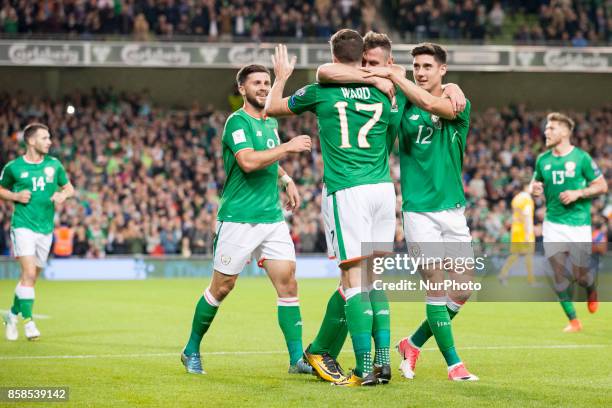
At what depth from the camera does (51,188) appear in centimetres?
1194

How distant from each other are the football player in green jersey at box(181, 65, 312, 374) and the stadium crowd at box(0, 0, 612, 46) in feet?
69.5

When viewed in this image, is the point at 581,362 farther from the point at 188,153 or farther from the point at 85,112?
the point at 85,112

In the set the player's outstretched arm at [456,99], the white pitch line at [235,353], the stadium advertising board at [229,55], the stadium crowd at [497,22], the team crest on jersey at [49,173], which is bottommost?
the white pitch line at [235,353]

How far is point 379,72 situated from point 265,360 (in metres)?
3.10

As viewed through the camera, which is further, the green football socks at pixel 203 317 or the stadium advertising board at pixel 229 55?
the stadium advertising board at pixel 229 55

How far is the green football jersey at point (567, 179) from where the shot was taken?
40.0 ft

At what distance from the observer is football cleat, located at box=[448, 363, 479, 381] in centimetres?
766

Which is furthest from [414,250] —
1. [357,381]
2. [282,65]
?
[282,65]

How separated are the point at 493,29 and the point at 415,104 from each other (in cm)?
2505

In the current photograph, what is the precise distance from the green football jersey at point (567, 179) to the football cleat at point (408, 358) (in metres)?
4.75

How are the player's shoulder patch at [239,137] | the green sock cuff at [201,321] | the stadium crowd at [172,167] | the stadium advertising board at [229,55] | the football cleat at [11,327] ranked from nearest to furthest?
1. the player's shoulder patch at [239,137]
2. the green sock cuff at [201,321]
3. the football cleat at [11,327]
4. the stadium crowd at [172,167]
5. the stadium advertising board at [229,55]

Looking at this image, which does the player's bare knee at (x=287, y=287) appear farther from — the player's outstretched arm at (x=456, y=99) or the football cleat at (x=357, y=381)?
the player's outstretched arm at (x=456, y=99)

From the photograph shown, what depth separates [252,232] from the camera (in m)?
8.34

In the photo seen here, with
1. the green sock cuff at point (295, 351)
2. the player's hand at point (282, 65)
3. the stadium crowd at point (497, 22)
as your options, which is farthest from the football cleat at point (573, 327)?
the stadium crowd at point (497, 22)
